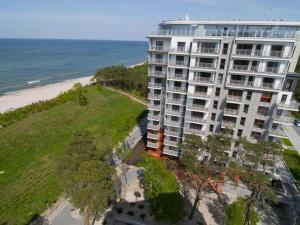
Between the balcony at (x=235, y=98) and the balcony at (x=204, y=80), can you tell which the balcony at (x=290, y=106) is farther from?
the balcony at (x=204, y=80)

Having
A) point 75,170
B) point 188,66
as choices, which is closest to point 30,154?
point 75,170

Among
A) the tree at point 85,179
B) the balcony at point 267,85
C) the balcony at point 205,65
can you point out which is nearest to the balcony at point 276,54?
the balcony at point 267,85

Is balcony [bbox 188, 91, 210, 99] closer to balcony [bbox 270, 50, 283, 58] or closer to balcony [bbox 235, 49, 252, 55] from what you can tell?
balcony [bbox 235, 49, 252, 55]

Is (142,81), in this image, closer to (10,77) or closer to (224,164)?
(224,164)

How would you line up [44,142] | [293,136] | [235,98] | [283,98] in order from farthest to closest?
[293,136] → [44,142] → [235,98] → [283,98]

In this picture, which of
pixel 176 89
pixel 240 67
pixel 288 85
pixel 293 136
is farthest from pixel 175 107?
pixel 293 136

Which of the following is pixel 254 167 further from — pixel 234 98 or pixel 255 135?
pixel 234 98
